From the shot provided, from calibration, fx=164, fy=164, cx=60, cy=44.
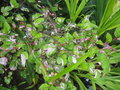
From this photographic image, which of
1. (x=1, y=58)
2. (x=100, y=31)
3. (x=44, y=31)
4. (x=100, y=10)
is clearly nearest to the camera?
(x=1, y=58)

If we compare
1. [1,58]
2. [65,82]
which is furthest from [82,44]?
[1,58]

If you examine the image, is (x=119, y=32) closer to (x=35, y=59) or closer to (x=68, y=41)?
(x=68, y=41)

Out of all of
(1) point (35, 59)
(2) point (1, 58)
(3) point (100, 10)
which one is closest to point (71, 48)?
(1) point (35, 59)

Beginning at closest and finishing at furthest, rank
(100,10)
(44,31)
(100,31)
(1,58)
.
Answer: (1,58) → (44,31) → (100,31) → (100,10)

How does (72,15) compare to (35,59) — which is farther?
(72,15)

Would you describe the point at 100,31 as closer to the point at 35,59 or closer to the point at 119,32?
the point at 119,32

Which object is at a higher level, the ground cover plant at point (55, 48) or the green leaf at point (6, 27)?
the green leaf at point (6, 27)

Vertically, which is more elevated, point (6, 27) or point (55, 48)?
point (6, 27)

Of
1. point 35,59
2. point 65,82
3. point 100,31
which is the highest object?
point 100,31

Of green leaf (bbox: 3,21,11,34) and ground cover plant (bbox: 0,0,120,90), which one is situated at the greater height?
green leaf (bbox: 3,21,11,34)

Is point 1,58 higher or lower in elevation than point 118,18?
lower
